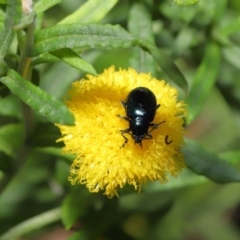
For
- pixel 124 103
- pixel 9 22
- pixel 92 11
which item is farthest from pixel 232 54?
pixel 9 22

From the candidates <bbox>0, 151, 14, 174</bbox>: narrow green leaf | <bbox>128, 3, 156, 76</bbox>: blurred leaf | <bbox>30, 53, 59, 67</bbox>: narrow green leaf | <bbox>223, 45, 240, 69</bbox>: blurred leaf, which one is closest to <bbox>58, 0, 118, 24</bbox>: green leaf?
<bbox>128, 3, 156, 76</bbox>: blurred leaf

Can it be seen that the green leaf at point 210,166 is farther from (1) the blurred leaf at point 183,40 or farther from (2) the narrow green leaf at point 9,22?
(2) the narrow green leaf at point 9,22

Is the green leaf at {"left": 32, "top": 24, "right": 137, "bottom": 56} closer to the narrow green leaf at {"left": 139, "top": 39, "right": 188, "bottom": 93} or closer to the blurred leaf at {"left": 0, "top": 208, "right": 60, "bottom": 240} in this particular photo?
the narrow green leaf at {"left": 139, "top": 39, "right": 188, "bottom": 93}

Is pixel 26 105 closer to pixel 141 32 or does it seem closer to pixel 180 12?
pixel 141 32

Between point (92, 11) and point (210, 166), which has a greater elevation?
point (92, 11)

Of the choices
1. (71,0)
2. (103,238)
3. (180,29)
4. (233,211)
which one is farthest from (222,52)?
(233,211)

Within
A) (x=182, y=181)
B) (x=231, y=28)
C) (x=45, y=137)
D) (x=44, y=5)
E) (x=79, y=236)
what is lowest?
(x=79, y=236)
